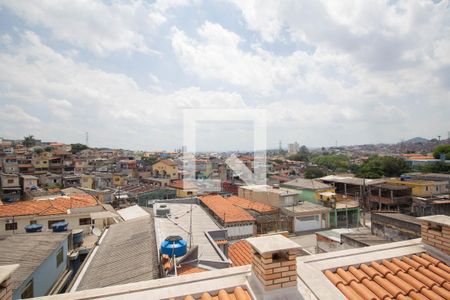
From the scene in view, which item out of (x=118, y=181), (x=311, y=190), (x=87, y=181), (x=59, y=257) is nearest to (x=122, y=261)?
(x=59, y=257)

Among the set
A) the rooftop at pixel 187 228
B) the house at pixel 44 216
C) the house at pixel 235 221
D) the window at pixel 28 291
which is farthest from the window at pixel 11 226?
the house at pixel 235 221

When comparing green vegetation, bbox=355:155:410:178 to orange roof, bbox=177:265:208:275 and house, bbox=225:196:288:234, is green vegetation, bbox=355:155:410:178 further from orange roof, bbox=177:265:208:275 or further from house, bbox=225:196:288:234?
orange roof, bbox=177:265:208:275

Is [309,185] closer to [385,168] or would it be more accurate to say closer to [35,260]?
[385,168]

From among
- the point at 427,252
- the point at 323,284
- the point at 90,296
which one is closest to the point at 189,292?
the point at 90,296

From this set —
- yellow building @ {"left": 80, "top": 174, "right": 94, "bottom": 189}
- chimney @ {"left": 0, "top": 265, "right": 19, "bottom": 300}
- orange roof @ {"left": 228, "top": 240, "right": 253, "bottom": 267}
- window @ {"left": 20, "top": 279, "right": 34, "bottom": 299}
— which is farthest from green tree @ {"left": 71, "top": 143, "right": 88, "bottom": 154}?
chimney @ {"left": 0, "top": 265, "right": 19, "bottom": 300}

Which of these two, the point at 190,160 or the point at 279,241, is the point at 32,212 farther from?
the point at 190,160

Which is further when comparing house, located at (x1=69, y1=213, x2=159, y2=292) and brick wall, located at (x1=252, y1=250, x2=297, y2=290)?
house, located at (x1=69, y1=213, x2=159, y2=292)

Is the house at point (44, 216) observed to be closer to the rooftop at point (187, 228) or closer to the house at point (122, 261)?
the house at point (122, 261)
